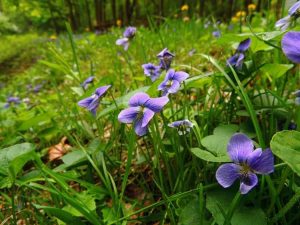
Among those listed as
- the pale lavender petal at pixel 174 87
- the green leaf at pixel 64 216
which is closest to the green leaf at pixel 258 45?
the pale lavender petal at pixel 174 87

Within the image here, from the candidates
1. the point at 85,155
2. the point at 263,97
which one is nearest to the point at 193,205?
the point at 85,155

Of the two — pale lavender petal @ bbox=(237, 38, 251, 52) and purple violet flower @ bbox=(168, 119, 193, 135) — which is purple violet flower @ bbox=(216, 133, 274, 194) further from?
pale lavender petal @ bbox=(237, 38, 251, 52)

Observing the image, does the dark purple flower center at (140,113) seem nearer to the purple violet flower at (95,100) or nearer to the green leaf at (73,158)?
the purple violet flower at (95,100)

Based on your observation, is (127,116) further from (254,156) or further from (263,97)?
(263,97)

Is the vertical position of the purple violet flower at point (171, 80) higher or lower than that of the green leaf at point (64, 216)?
higher

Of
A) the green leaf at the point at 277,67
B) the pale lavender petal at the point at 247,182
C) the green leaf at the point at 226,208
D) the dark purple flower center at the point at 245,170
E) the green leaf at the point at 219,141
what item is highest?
the green leaf at the point at 277,67

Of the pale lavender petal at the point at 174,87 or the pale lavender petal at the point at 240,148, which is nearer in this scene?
the pale lavender petal at the point at 240,148

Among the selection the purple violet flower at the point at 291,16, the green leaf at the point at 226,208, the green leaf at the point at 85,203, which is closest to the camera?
the green leaf at the point at 226,208

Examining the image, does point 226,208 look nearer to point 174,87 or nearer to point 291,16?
point 174,87
